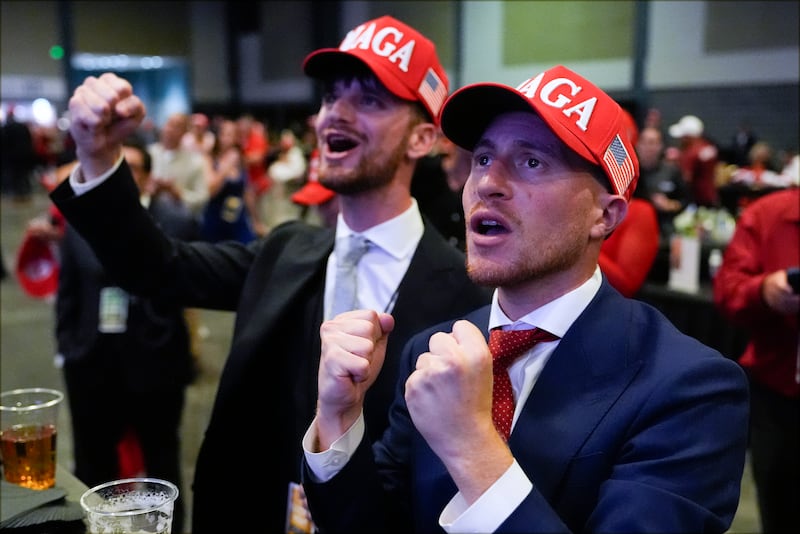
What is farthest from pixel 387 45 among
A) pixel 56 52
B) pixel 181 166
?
pixel 56 52

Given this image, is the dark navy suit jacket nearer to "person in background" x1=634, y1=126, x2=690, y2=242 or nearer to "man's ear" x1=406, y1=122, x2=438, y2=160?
"man's ear" x1=406, y1=122, x2=438, y2=160

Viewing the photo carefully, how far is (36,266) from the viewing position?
12.2 feet

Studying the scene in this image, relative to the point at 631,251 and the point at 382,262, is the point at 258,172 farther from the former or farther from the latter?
the point at 382,262

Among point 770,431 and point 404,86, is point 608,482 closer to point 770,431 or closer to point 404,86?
point 404,86

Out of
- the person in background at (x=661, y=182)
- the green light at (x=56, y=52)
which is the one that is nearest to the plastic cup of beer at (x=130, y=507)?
the person in background at (x=661, y=182)

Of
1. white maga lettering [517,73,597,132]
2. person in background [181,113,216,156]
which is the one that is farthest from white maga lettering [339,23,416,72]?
person in background [181,113,216,156]

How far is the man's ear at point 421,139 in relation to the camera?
75.4 inches

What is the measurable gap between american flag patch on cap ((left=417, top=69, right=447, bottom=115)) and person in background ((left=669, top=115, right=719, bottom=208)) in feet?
17.6

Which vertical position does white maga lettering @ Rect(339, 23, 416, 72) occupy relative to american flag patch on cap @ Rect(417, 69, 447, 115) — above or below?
above

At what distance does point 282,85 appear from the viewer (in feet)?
41.5

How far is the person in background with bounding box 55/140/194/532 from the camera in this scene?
3.12 metres

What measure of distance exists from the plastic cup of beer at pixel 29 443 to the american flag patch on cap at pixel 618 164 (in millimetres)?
1186

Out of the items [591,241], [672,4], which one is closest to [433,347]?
[591,241]

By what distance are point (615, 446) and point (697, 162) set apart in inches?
275
